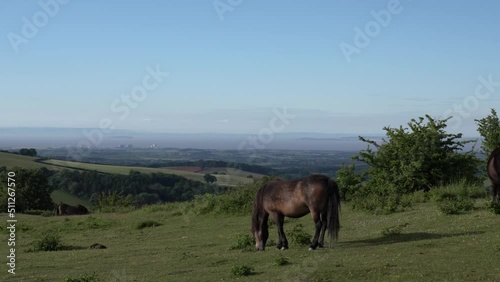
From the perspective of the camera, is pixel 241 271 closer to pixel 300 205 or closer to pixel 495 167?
pixel 300 205

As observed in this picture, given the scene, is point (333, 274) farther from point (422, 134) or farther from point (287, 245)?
point (422, 134)

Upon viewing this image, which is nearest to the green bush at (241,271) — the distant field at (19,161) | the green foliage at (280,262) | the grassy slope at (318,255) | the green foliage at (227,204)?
the grassy slope at (318,255)

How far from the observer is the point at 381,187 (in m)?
29.1

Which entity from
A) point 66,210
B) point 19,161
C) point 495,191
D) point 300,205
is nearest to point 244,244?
point 300,205

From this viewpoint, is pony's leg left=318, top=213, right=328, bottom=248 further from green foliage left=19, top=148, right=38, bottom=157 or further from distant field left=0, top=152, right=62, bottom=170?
green foliage left=19, top=148, right=38, bottom=157

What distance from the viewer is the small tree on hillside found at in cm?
2856

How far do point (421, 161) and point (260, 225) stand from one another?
1570cm

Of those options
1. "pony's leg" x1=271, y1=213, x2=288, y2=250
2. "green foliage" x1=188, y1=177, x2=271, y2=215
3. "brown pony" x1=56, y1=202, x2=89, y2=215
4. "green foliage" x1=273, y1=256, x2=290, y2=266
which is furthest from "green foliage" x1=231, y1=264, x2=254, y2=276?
"brown pony" x1=56, y1=202, x2=89, y2=215

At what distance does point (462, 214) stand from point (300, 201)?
23.7 ft

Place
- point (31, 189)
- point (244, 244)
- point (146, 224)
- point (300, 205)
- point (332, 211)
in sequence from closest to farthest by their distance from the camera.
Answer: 1. point (332, 211)
2. point (300, 205)
3. point (244, 244)
4. point (146, 224)
5. point (31, 189)

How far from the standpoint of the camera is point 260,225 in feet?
50.6

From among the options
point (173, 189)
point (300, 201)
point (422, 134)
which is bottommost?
point (173, 189)

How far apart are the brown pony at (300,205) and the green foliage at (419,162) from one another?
13764mm

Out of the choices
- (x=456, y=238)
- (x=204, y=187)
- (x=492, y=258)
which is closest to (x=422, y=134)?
(x=456, y=238)
